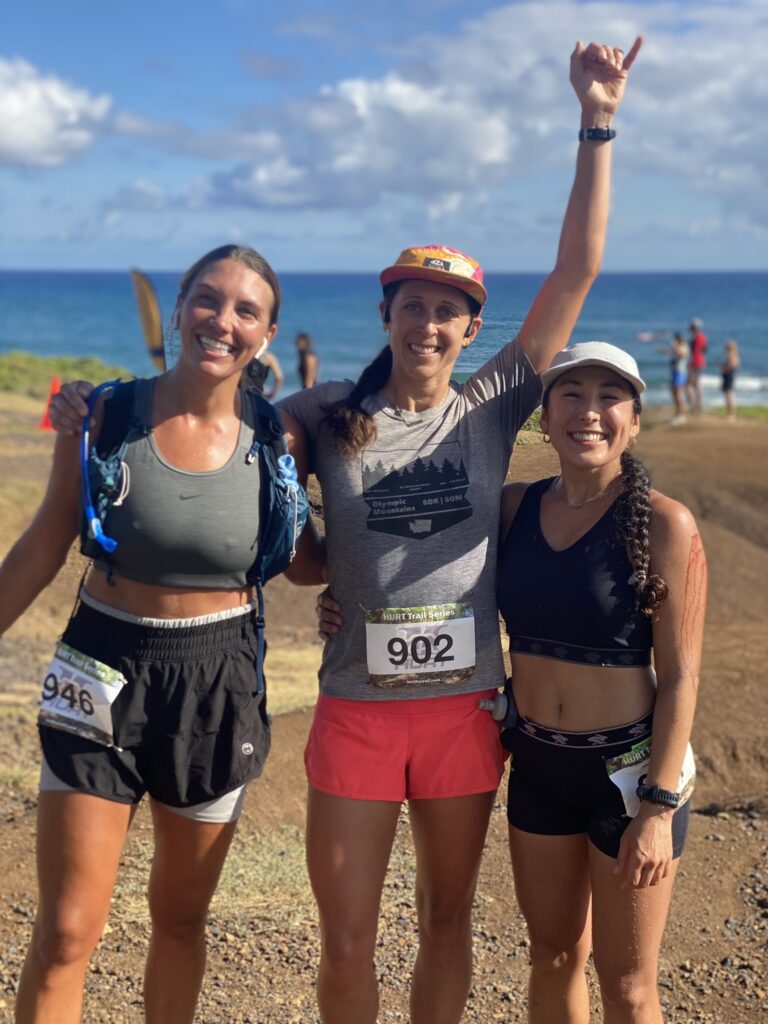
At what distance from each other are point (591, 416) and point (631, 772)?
913 millimetres

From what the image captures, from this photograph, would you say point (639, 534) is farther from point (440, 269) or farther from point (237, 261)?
point (237, 261)

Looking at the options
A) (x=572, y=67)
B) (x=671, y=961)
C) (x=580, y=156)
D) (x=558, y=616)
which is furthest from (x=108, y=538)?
(x=671, y=961)

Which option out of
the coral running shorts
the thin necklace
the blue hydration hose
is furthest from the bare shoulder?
the blue hydration hose

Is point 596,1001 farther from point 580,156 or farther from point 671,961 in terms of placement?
point 580,156

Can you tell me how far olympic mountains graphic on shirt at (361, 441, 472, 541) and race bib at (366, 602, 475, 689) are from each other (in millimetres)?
217

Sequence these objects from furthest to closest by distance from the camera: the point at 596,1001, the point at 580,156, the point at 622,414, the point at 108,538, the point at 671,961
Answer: the point at 671,961 → the point at 596,1001 → the point at 580,156 → the point at 622,414 → the point at 108,538

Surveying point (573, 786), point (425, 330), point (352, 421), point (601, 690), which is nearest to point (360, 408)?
point (352, 421)

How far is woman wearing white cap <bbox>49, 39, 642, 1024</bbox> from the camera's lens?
3051 millimetres

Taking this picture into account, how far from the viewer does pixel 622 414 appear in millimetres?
3008

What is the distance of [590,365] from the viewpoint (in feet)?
9.82

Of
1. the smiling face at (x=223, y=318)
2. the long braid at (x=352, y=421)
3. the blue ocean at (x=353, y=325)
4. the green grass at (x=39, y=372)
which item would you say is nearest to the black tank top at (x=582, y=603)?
the long braid at (x=352, y=421)

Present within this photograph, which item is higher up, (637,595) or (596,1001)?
(637,595)

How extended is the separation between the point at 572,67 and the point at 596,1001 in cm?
301

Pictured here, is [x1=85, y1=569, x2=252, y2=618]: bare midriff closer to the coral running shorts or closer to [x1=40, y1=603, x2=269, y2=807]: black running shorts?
[x1=40, y1=603, x2=269, y2=807]: black running shorts
